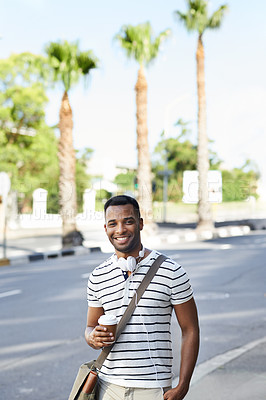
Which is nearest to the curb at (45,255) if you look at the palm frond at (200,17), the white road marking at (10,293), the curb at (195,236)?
the curb at (195,236)

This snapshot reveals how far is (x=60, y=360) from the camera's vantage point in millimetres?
6668

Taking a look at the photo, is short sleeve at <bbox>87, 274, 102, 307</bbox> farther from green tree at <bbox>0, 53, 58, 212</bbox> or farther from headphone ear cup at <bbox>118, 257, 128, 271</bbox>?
green tree at <bbox>0, 53, 58, 212</bbox>

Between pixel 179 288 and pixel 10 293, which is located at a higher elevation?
pixel 179 288

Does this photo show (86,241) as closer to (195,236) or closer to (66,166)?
(195,236)

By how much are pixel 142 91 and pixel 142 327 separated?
2529 cm

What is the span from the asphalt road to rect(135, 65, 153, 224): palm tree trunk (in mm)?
10655

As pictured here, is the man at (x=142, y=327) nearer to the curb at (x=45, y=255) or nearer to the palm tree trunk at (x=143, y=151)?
the curb at (x=45, y=255)

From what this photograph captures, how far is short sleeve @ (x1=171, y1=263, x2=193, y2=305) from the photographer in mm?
2785

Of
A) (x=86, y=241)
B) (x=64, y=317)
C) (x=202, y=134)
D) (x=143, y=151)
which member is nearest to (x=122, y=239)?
(x=64, y=317)

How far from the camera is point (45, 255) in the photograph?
1986 centimetres

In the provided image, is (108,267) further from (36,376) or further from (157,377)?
(36,376)

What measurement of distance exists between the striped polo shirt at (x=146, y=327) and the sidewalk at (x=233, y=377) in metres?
2.30

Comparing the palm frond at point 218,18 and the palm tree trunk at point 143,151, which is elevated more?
the palm frond at point 218,18

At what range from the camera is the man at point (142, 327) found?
2.77m
